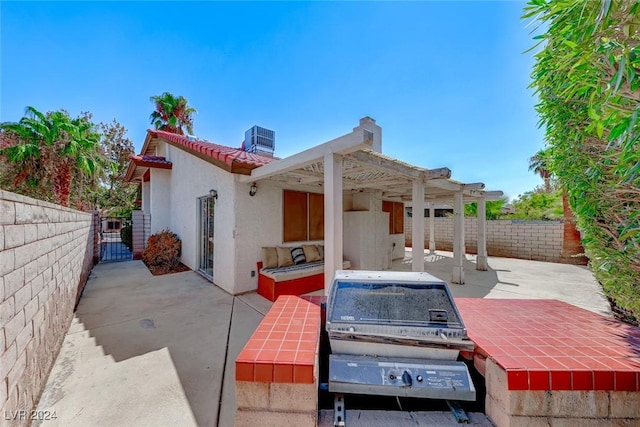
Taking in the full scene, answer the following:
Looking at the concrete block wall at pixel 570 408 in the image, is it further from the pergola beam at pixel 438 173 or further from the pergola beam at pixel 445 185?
the pergola beam at pixel 445 185

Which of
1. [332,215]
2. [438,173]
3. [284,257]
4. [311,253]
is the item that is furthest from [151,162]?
[438,173]

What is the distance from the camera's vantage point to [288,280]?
609 centimetres

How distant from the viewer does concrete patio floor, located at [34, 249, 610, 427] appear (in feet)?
8.33

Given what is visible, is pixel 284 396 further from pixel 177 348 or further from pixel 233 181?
pixel 233 181

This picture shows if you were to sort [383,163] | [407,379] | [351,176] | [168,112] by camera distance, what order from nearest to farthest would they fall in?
[407,379]
[383,163]
[351,176]
[168,112]

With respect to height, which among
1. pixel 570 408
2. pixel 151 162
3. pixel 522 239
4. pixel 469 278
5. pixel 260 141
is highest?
pixel 260 141

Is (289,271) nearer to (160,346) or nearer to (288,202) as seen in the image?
(288,202)

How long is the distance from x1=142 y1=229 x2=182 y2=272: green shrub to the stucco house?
0.37 m

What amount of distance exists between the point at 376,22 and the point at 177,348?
25.7 ft

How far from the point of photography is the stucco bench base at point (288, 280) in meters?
5.96

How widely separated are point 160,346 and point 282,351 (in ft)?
11.0

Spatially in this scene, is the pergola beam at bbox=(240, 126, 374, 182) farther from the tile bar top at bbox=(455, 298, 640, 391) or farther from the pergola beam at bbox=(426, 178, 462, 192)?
the pergola beam at bbox=(426, 178, 462, 192)

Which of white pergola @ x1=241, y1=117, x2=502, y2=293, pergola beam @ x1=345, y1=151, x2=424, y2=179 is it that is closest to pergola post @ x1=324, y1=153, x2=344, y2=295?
white pergola @ x1=241, y1=117, x2=502, y2=293

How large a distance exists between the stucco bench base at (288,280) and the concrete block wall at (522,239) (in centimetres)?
1107
